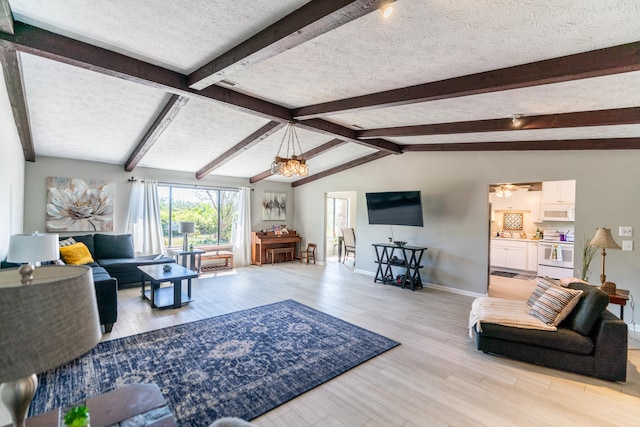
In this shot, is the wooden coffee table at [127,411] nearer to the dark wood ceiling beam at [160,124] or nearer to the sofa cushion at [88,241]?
the dark wood ceiling beam at [160,124]

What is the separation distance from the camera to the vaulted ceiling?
208cm

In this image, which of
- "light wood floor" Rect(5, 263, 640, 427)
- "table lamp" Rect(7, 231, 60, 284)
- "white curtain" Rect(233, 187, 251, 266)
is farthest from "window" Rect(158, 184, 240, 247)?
"table lamp" Rect(7, 231, 60, 284)

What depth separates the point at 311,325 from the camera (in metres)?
4.02

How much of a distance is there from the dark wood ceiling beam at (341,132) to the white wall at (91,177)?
13.2 feet

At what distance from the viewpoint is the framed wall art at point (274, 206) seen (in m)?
8.91

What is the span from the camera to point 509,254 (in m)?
7.71

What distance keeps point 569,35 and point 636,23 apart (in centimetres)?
32

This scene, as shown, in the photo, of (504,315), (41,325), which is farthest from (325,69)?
(504,315)

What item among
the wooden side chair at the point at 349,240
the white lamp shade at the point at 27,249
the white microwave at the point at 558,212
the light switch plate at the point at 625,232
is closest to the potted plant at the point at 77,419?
the white lamp shade at the point at 27,249

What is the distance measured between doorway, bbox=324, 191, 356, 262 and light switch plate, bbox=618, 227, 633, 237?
6736 mm

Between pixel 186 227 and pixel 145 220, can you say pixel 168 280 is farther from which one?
pixel 145 220

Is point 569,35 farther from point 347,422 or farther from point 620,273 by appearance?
point 620,273

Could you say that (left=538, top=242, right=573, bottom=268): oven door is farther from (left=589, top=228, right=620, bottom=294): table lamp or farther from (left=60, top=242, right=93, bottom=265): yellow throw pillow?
(left=60, top=242, right=93, bottom=265): yellow throw pillow

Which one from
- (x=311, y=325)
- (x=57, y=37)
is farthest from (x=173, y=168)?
(x=311, y=325)
